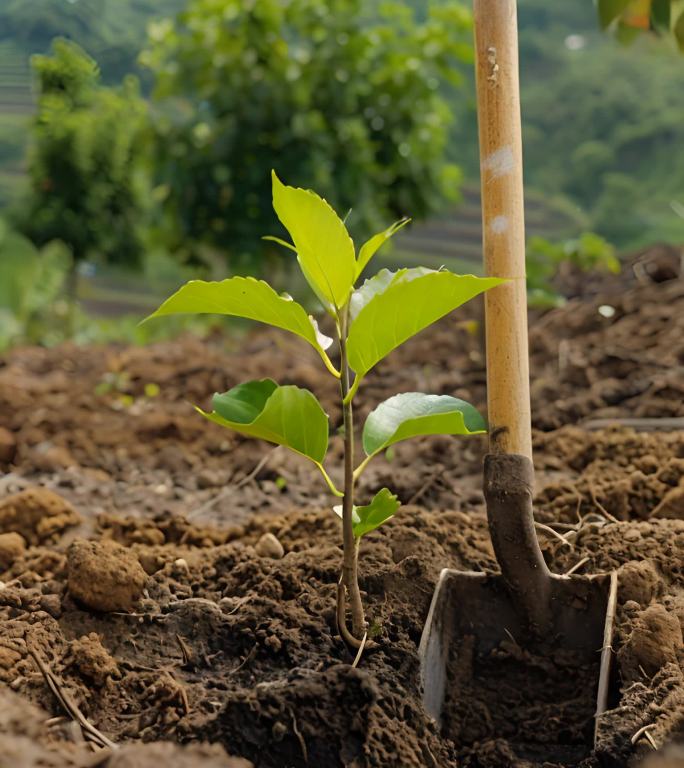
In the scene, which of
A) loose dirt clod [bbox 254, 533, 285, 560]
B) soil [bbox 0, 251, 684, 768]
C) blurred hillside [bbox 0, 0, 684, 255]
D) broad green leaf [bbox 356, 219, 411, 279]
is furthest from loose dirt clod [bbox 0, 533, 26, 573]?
blurred hillside [bbox 0, 0, 684, 255]

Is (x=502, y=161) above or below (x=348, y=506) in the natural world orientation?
above

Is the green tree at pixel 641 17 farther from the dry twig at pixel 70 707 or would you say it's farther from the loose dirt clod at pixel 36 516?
the dry twig at pixel 70 707

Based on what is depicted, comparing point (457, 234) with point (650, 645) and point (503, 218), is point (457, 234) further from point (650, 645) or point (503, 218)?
point (650, 645)

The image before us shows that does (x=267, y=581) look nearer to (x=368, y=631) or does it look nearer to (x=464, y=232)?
(x=368, y=631)

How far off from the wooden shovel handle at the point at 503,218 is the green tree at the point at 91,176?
381 centimetres

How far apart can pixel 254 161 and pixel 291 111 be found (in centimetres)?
34

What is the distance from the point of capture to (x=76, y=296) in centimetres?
647

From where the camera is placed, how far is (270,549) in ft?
6.86

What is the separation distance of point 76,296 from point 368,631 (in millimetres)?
5186

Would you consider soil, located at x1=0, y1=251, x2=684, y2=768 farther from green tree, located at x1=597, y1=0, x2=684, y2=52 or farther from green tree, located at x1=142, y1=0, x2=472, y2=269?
green tree, located at x1=142, y1=0, x2=472, y2=269

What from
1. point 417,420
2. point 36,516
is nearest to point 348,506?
point 417,420

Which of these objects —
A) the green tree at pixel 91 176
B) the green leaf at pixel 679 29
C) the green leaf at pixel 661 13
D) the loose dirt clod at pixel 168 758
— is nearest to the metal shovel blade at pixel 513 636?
the loose dirt clod at pixel 168 758

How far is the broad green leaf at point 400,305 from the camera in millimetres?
1418

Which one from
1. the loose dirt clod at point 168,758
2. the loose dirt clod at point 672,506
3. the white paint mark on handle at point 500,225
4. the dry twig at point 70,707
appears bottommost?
the dry twig at point 70,707
